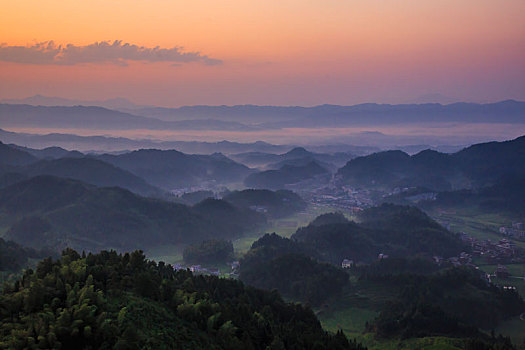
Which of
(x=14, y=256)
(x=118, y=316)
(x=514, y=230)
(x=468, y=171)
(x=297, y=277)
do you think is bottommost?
(x=297, y=277)

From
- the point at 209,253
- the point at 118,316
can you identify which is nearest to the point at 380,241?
the point at 209,253

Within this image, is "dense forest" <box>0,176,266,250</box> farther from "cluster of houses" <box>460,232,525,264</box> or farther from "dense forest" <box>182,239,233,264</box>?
"cluster of houses" <box>460,232,525,264</box>

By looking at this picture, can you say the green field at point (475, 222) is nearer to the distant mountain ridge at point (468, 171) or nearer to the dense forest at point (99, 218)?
the distant mountain ridge at point (468, 171)

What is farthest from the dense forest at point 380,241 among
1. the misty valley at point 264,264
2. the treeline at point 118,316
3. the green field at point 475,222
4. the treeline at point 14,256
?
the treeline at point 118,316

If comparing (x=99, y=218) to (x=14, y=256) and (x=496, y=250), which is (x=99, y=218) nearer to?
(x=14, y=256)

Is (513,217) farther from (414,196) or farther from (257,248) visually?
(257,248)
